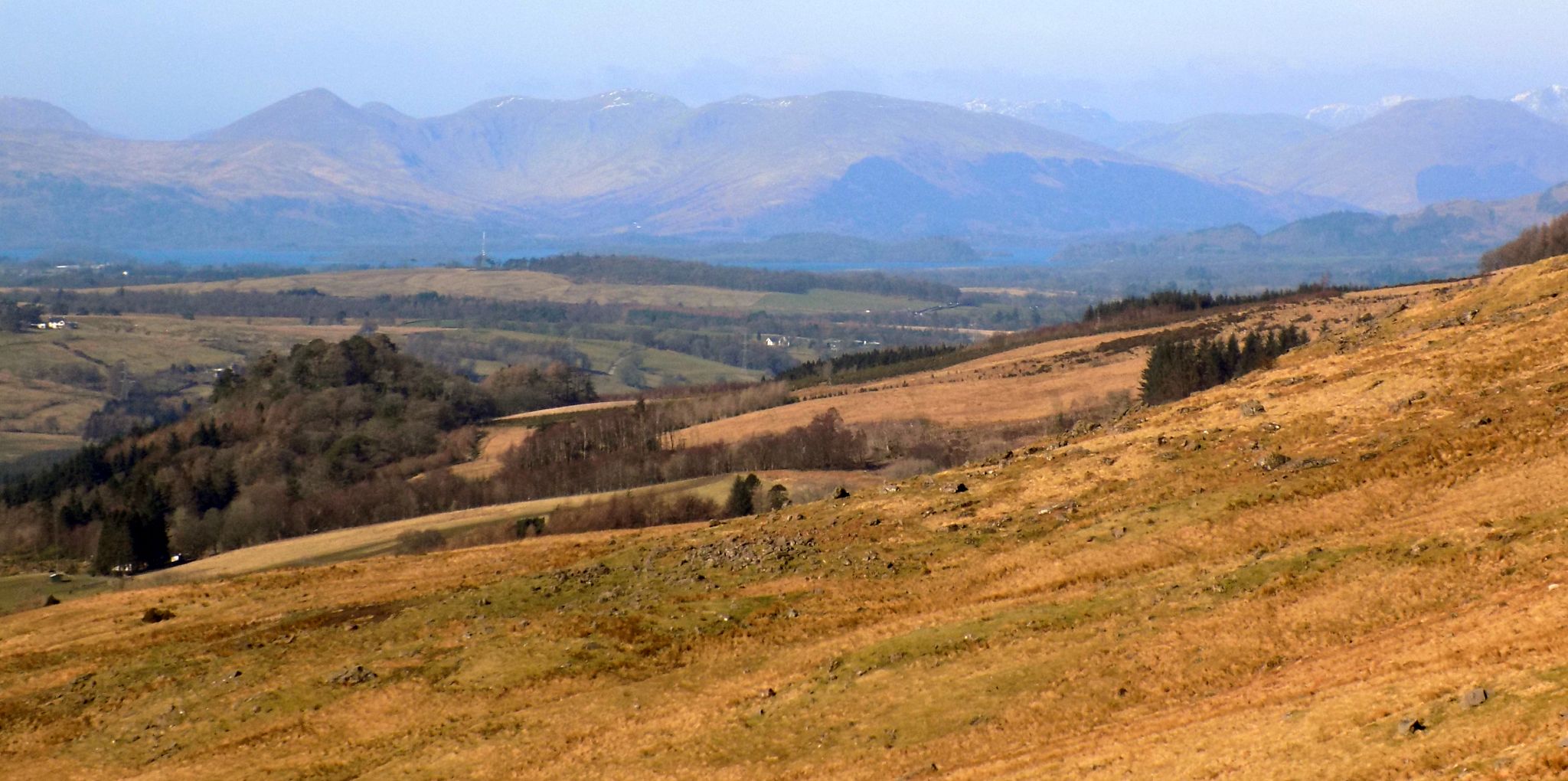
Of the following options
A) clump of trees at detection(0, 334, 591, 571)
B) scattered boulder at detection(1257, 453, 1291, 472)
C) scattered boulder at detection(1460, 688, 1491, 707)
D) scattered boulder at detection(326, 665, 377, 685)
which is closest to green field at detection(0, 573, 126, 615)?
clump of trees at detection(0, 334, 591, 571)

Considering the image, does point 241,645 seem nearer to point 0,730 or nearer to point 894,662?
point 0,730

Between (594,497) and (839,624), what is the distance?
2520 inches

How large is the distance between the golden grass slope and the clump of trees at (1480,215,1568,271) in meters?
109

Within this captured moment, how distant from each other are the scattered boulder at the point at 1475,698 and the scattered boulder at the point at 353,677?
31.0m

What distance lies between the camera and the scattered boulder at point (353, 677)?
1695 inches

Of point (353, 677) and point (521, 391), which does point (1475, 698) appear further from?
point (521, 391)

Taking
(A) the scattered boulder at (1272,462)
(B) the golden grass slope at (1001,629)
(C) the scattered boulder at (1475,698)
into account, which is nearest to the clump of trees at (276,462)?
(B) the golden grass slope at (1001,629)

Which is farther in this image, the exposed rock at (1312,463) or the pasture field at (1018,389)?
the pasture field at (1018,389)

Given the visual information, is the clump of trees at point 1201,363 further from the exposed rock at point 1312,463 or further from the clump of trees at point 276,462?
the clump of trees at point 276,462

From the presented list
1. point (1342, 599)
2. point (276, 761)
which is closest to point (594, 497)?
point (276, 761)

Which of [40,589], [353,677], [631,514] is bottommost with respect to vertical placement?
[40,589]

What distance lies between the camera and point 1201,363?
4225 inches

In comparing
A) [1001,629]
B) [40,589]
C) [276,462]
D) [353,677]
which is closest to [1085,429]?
[1001,629]

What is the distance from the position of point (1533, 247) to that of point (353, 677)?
16253cm
